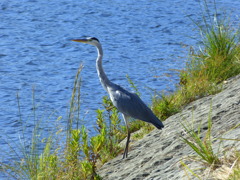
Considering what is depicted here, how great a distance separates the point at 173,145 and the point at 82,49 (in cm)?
835


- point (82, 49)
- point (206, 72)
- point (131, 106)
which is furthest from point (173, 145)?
point (82, 49)

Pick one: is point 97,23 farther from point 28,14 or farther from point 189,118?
point 189,118

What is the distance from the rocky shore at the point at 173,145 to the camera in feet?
18.4

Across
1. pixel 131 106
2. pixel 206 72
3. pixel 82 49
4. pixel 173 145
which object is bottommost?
pixel 82 49

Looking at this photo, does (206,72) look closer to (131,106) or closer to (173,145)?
(131,106)

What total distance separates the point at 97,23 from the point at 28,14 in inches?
84.4

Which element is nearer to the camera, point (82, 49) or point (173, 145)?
point (173, 145)

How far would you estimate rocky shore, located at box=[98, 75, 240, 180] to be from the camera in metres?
5.61

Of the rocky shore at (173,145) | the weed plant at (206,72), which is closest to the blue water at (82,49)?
the weed plant at (206,72)

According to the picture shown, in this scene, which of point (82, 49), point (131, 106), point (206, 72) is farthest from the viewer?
point (82, 49)

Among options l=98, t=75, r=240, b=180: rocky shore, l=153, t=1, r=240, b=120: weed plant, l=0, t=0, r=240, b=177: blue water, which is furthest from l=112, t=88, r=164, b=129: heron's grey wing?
l=0, t=0, r=240, b=177: blue water

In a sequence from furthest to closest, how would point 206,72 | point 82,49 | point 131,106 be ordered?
point 82,49 < point 206,72 < point 131,106

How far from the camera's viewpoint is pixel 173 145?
6.43 metres

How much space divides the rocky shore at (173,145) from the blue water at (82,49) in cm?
166
